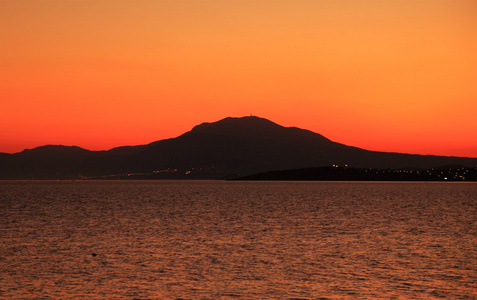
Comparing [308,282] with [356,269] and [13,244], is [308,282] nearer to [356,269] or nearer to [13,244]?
[356,269]

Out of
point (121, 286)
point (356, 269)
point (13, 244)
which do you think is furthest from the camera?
point (13, 244)

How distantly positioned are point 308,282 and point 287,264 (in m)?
7.39

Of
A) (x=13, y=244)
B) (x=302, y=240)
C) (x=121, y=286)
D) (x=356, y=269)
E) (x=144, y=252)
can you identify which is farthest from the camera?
(x=302, y=240)

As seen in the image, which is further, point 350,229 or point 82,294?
point 350,229

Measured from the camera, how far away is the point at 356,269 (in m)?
44.4

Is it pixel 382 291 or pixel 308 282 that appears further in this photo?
pixel 308 282

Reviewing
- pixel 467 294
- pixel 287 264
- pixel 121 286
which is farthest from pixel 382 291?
pixel 121 286

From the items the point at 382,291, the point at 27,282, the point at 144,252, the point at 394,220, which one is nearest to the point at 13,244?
the point at 144,252

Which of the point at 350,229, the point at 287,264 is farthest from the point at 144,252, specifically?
the point at 350,229

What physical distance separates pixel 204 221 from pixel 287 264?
4740cm

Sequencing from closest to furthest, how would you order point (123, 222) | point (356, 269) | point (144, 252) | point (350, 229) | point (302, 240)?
point (356, 269) < point (144, 252) < point (302, 240) < point (350, 229) < point (123, 222)

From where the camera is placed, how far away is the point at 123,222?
91750 millimetres

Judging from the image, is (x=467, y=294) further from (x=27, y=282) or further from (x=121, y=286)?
(x=27, y=282)

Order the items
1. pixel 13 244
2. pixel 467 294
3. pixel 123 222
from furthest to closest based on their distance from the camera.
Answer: pixel 123 222 → pixel 13 244 → pixel 467 294
